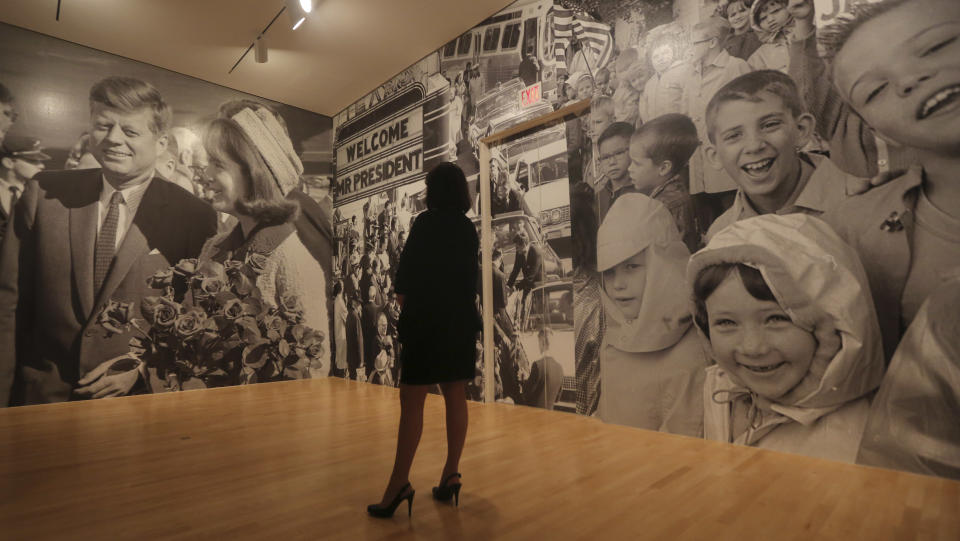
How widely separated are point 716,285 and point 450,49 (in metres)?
4.06

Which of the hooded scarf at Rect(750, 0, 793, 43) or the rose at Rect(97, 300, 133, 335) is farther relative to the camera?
the rose at Rect(97, 300, 133, 335)

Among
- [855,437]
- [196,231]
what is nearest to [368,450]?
[855,437]

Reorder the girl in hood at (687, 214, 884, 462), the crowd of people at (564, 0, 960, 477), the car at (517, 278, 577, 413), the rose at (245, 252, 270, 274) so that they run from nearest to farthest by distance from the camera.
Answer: the crowd of people at (564, 0, 960, 477) < the girl in hood at (687, 214, 884, 462) < the car at (517, 278, 577, 413) < the rose at (245, 252, 270, 274)

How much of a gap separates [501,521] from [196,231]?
19.4 feet

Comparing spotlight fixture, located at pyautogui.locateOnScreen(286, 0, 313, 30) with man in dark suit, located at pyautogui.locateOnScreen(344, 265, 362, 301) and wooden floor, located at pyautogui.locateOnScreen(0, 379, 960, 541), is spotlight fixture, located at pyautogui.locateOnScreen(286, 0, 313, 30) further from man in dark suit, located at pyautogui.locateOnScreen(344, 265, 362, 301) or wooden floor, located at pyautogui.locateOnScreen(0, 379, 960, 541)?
wooden floor, located at pyautogui.locateOnScreen(0, 379, 960, 541)

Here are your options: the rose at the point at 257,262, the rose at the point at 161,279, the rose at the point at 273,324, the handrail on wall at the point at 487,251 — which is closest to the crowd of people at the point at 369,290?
the rose at the point at 273,324

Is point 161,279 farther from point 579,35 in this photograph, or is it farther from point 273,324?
point 579,35

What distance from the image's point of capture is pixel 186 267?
20.3 feet

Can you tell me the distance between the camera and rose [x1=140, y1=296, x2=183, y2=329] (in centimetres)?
587

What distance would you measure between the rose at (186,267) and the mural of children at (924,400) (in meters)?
6.84

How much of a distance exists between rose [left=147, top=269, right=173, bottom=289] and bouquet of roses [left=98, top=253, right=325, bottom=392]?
10 mm

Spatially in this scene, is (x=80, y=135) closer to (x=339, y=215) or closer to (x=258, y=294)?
(x=258, y=294)

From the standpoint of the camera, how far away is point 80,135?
18.4ft

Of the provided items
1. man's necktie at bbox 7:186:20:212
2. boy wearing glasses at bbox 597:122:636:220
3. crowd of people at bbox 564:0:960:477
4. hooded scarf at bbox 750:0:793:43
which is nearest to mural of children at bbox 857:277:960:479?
crowd of people at bbox 564:0:960:477
